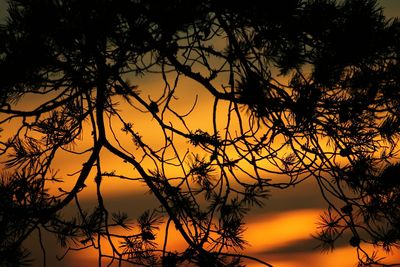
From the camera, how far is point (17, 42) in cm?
198

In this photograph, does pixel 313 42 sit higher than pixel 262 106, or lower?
higher

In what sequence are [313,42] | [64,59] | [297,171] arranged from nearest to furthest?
[297,171] < [64,59] < [313,42]

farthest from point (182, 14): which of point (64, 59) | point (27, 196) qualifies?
point (27, 196)

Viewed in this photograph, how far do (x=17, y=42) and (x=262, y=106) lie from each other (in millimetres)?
850

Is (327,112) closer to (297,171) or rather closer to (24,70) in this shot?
(297,171)

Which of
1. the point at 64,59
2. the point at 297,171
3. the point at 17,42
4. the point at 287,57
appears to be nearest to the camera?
the point at 17,42

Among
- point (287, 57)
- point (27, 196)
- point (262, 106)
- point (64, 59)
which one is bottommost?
point (27, 196)

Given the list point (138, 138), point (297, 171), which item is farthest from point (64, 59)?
point (297, 171)

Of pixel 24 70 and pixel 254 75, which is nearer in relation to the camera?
pixel 24 70

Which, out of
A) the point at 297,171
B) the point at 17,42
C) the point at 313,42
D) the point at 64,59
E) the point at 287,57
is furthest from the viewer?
the point at 287,57

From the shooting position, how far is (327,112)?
7.79ft

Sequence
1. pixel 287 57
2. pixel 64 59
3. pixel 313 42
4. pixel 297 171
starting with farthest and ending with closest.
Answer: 1. pixel 287 57
2. pixel 313 42
3. pixel 64 59
4. pixel 297 171

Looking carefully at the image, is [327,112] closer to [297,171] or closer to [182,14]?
[297,171]

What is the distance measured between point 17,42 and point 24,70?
0.36 feet
